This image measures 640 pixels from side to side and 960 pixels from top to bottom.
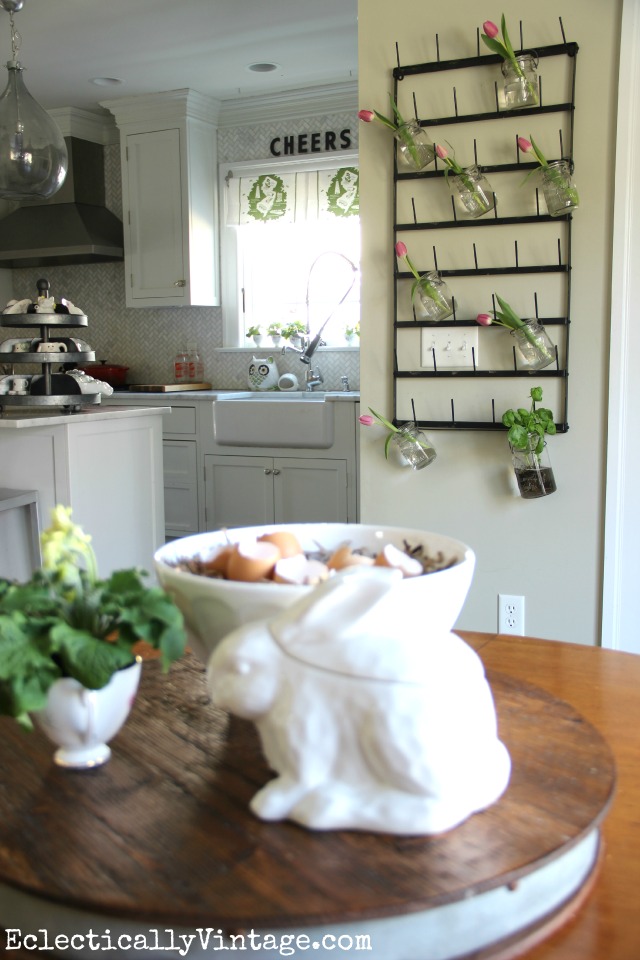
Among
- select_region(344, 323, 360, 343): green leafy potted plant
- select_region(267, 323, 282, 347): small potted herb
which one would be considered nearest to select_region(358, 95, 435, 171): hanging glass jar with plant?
select_region(344, 323, 360, 343): green leafy potted plant

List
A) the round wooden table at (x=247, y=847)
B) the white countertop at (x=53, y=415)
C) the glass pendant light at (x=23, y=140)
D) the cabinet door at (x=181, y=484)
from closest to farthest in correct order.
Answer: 1. the round wooden table at (x=247, y=847)
2. the white countertop at (x=53, y=415)
3. the glass pendant light at (x=23, y=140)
4. the cabinet door at (x=181, y=484)

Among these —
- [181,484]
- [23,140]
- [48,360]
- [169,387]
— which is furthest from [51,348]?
[169,387]

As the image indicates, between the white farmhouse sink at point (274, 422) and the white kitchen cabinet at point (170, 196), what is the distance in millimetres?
952

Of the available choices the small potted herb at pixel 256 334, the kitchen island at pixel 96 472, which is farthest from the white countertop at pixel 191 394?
the kitchen island at pixel 96 472

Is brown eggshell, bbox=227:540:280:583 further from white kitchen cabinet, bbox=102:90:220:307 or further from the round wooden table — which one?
white kitchen cabinet, bbox=102:90:220:307

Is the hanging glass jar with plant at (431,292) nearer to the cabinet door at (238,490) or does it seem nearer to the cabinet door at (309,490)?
the cabinet door at (309,490)

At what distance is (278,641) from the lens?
61 cm

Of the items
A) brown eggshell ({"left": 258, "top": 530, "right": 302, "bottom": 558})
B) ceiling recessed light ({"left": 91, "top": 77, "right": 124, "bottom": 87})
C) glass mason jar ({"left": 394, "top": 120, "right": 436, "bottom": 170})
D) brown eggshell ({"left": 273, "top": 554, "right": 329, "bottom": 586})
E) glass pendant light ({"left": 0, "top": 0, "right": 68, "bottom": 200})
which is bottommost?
brown eggshell ({"left": 273, "top": 554, "right": 329, "bottom": 586})

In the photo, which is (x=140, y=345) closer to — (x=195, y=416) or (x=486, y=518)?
(x=195, y=416)

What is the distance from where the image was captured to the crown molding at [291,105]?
4812 mm

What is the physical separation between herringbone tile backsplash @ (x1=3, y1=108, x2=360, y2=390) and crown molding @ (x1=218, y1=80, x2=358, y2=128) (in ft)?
0.14

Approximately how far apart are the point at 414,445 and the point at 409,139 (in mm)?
782

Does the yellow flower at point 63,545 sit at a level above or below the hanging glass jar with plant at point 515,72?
below

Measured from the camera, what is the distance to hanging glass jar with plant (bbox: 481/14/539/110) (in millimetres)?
2100
